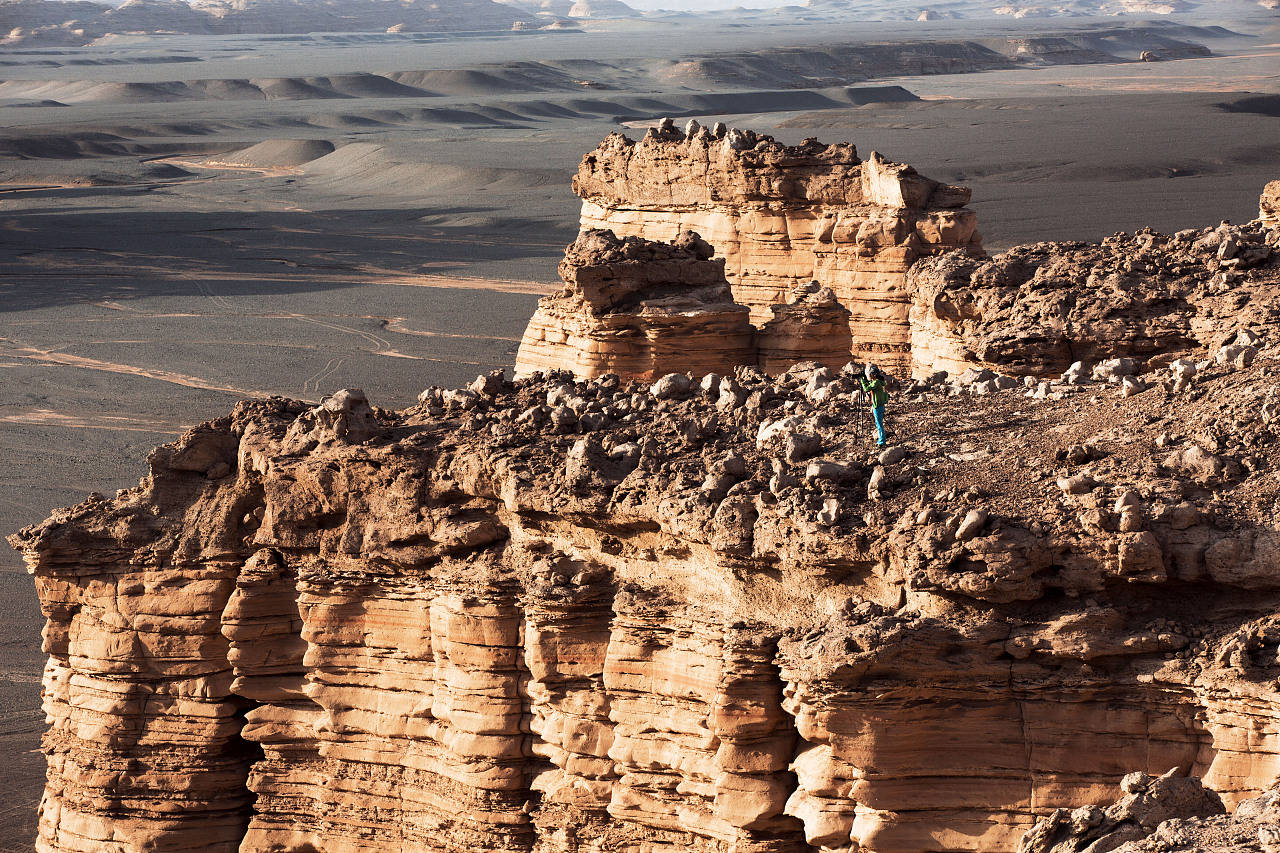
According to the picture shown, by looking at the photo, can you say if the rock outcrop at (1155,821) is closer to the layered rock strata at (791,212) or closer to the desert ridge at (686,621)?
the desert ridge at (686,621)

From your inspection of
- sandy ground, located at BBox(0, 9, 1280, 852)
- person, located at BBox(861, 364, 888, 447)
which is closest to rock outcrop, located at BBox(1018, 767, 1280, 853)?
person, located at BBox(861, 364, 888, 447)

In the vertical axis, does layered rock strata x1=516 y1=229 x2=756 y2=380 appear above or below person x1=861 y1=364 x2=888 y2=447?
above

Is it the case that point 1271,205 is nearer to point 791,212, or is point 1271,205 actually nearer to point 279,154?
point 791,212

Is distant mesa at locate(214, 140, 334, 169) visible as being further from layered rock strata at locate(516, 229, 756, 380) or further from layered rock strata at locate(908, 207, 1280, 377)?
layered rock strata at locate(908, 207, 1280, 377)

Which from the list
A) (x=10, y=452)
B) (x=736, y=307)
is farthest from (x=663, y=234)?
(x=10, y=452)

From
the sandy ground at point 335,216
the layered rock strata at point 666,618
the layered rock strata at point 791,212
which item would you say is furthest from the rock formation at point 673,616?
the layered rock strata at point 791,212

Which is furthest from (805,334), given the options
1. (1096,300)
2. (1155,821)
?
(1155,821)

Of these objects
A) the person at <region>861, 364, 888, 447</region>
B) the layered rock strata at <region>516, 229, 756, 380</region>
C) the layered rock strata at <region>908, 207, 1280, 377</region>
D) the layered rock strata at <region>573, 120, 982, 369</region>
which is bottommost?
the person at <region>861, 364, 888, 447</region>
